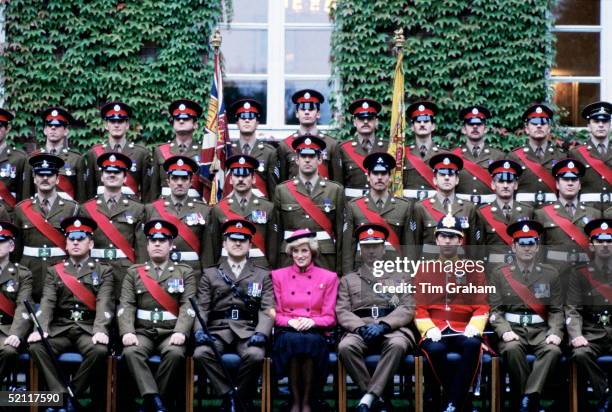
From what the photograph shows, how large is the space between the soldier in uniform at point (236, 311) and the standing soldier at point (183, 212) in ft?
1.50

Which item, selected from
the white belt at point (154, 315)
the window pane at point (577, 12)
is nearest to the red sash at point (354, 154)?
the white belt at point (154, 315)

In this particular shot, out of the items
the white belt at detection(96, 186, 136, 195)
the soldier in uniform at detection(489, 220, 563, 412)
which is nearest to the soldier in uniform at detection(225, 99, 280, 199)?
the white belt at detection(96, 186, 136, 195)

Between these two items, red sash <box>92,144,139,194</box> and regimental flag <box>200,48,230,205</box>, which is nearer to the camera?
red sash <box>92,144,139,194</box>

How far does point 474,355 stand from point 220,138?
14.0 ft

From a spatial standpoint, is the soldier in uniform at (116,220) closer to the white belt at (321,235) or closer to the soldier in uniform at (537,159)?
the white belt at (321,235)

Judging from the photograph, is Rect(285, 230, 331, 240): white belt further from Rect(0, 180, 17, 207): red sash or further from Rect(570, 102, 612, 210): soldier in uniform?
Rect(0, 180, 17, 207): red sash

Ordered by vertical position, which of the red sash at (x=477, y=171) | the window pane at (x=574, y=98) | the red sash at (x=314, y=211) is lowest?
the red sash at (x=314, y=211)

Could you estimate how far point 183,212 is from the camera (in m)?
10.6

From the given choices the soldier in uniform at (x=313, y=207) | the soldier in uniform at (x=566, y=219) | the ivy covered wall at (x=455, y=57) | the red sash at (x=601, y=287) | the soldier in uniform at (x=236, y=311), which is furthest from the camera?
the ivy covered wall at (x=455, y=57)

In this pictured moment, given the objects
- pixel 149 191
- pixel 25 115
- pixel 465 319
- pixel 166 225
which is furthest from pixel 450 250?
pixel 25 115

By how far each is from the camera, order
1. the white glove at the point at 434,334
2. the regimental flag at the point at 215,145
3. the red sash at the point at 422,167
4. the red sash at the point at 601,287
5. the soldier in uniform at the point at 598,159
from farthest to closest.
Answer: the regimental flag at the point at 215,145, the red sash at the point at 422,167, the soldier in uniform at the point at 598,159, the red sash at the point at 601,287, the white glove at the point at 434,334

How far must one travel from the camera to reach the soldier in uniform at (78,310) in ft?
30.8

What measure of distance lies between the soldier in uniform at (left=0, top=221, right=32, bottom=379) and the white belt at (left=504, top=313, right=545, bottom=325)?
4.24 meters

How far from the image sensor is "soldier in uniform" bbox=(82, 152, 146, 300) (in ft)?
34.7
